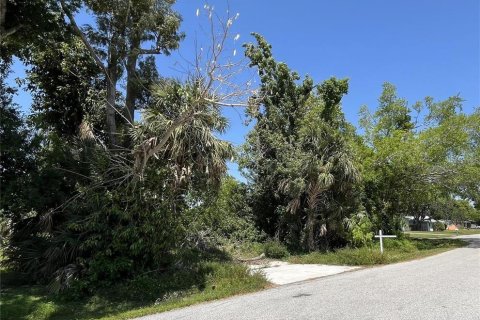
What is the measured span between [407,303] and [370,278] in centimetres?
381

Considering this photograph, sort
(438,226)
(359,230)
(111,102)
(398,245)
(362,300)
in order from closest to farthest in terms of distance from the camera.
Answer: (362,300) → (111,102) → (359,230) → (398,245) → (438,226)

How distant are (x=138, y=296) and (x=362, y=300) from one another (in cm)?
556

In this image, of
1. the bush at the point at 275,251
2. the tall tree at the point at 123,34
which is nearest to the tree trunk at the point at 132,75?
the tall tree at the point at 123,34

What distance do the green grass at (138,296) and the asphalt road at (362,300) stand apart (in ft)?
2.33

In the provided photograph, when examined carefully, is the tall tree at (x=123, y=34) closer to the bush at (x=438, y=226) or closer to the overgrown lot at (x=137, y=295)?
the overgrown lot at (x=137, y=295)

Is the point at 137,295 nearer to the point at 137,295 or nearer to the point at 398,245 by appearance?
the point at 137,295

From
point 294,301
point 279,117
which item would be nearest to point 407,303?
point 294,301

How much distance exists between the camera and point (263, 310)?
8.17m

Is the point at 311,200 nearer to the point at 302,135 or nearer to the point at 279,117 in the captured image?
the point at 302,135

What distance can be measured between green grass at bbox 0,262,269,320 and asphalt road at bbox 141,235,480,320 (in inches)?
28.0

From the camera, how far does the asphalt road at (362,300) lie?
7266 millimetres

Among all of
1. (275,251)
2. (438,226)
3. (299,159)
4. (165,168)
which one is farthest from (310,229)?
(438,226)

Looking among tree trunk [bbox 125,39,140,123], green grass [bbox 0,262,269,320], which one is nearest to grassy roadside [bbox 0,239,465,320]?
green grass [bbox 0,262,269,320]

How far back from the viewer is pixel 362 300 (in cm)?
841
